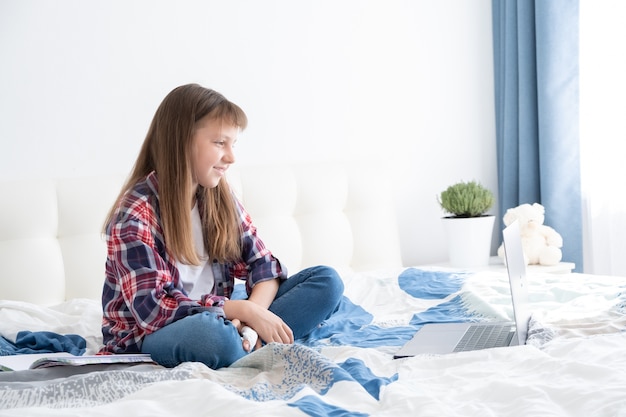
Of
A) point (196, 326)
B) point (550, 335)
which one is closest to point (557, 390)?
point (550, 335)

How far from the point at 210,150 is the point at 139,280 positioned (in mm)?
359

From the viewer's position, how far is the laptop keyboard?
1507mm

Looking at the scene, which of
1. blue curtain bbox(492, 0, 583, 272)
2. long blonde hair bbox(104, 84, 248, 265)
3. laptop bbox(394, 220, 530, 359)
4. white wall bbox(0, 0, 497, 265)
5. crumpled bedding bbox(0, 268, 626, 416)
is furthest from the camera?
blue curtain bbox(492, 0, 583, 272)

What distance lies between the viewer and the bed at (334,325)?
43.9 inches

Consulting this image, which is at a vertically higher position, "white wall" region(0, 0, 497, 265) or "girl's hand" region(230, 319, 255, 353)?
"white wall" region(0, 0, 497, 265)

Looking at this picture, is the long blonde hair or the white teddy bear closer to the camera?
the long blonde hair

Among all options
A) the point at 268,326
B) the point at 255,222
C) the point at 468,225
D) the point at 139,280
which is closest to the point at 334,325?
the point at 268,326

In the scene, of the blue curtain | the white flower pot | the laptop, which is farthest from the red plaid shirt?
the blue curtain

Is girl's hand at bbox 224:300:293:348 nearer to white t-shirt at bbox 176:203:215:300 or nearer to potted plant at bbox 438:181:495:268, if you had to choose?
white t-shirt at bbox 176:203:215:300

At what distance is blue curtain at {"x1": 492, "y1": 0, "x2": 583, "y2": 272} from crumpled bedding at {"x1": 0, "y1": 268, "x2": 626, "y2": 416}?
1.29m

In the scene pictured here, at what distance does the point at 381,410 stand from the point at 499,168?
2489 mm

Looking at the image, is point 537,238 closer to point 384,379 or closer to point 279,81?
point 279,81

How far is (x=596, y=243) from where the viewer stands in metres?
3.06

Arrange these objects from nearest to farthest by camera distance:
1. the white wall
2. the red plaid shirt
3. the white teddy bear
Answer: the red plaid shirt → the white wall → the white teddy bear
